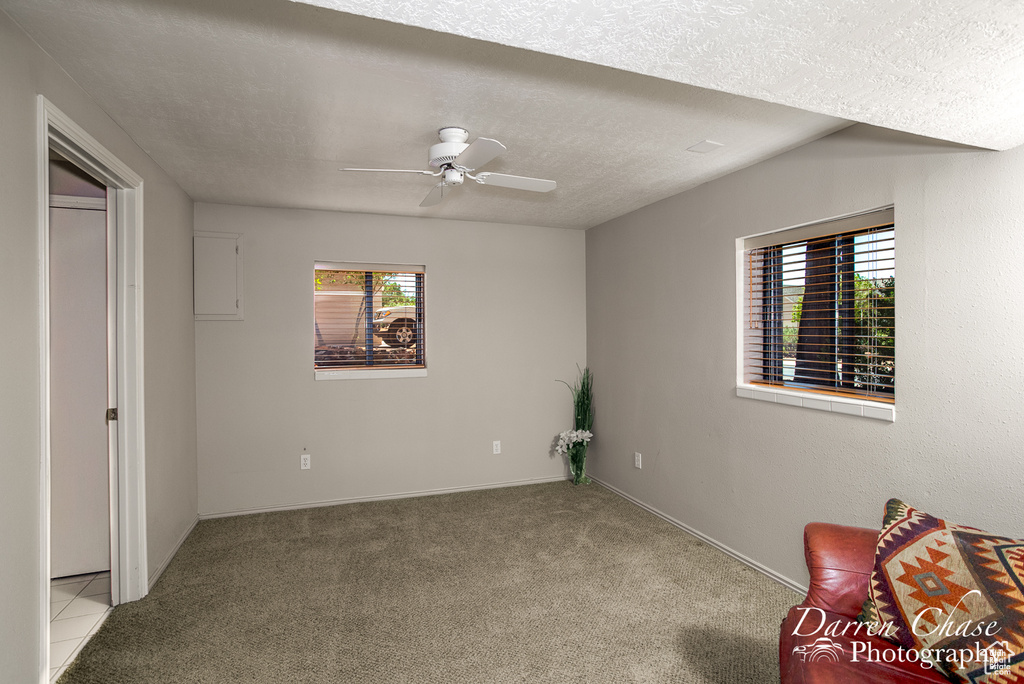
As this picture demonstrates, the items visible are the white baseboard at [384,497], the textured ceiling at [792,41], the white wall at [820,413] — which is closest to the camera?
the textured ceiling at [792,41]

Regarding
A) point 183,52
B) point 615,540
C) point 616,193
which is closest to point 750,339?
point 616,193

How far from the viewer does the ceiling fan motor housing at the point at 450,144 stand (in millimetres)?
2484

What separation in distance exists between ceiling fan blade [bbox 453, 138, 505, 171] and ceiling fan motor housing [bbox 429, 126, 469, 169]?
50mm

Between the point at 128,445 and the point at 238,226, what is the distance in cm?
192

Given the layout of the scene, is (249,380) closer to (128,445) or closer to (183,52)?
(128,445)

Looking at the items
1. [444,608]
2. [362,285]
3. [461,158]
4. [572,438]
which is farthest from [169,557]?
[572,438]

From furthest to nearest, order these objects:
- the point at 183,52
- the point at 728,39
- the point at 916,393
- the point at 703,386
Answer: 1. the point at 703,386
2. the point at 916,393
3. the point at 183,52
4. the point at 728,39

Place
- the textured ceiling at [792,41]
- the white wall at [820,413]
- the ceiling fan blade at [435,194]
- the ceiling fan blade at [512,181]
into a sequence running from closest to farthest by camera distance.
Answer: the textured ceiling at [792,41], the white wall at [820,413], the ceiling fan blade at [512,181], the ceiling fan blade at [435,194]

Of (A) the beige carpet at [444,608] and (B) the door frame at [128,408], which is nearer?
(A) the beige carpet at [444,608]

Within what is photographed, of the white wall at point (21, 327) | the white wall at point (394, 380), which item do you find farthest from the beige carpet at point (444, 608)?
the white wall at point (21, 327)

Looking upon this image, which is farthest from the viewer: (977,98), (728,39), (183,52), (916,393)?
(916,393)

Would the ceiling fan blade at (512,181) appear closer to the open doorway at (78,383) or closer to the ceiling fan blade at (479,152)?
the ceiling fan blade at (479,152)

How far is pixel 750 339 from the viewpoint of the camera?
10.8 ft

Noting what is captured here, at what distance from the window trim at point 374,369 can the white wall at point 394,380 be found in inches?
1.9
